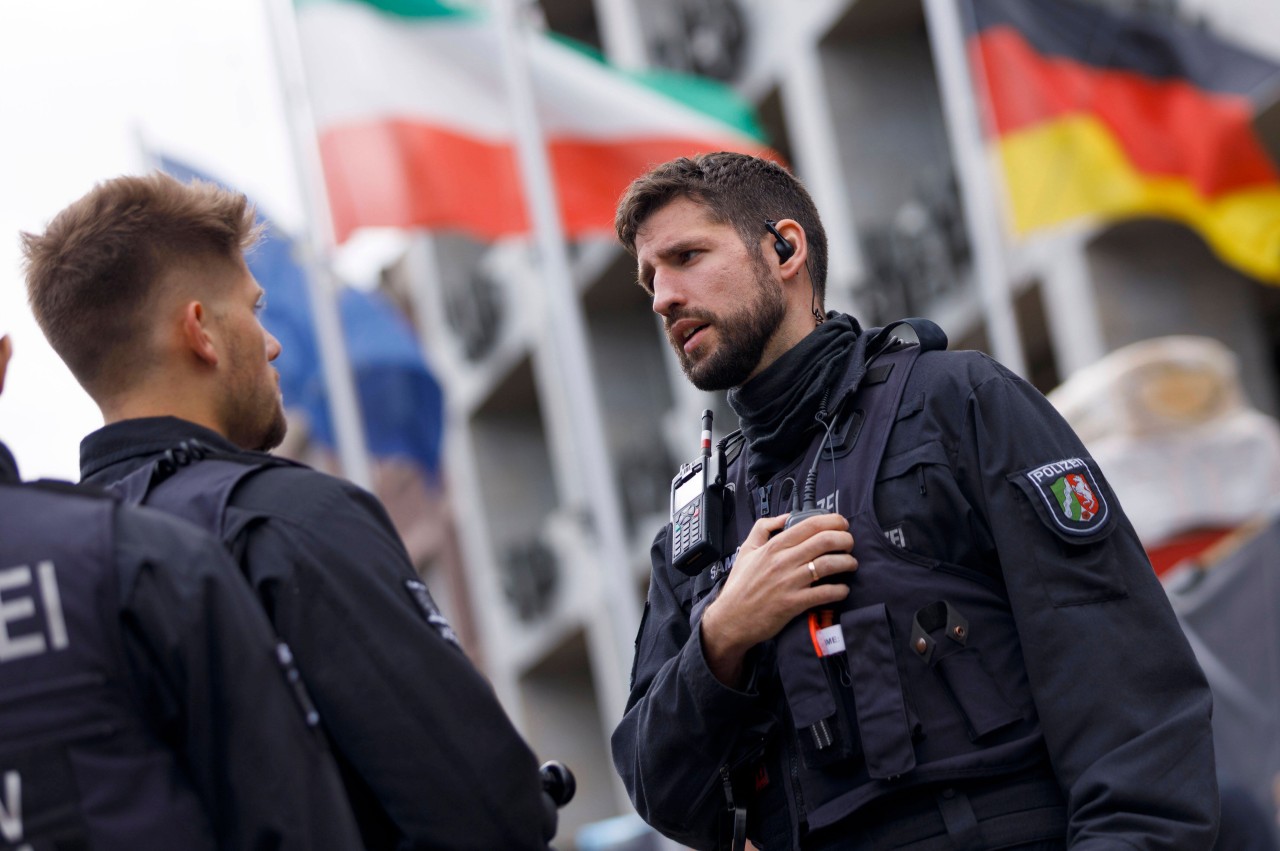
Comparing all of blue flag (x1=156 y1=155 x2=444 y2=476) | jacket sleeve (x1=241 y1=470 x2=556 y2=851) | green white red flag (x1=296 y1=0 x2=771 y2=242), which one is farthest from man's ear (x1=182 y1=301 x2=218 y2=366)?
blue flag (x1=156 y1=155 x2=444 y2=476)

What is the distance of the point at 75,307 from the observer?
10.6 ft

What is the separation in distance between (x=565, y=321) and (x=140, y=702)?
10.5 m

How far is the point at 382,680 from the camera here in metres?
2.97

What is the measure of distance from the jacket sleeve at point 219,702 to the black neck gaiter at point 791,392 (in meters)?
1.20

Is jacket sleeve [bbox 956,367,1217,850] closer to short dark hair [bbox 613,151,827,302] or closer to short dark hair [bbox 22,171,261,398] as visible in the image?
short dark hair [bbox 613,151,827,302]

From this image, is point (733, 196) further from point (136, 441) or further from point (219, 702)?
point (219, 702)

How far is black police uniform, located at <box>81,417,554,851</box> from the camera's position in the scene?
2.96m

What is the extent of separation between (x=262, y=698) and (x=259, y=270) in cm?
1270

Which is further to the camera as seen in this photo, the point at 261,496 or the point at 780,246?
the point at 780,246

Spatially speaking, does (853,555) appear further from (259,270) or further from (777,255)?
(259,270)

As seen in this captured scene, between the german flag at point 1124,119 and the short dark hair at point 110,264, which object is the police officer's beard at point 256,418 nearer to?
the short dark hair at point 110,264

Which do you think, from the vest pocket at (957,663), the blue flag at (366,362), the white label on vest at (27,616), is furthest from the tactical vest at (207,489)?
the blue flag at (366,362)

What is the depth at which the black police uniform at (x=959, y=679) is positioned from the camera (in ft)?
10.00

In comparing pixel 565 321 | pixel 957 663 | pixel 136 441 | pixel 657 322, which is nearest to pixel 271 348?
pixel 136 441
